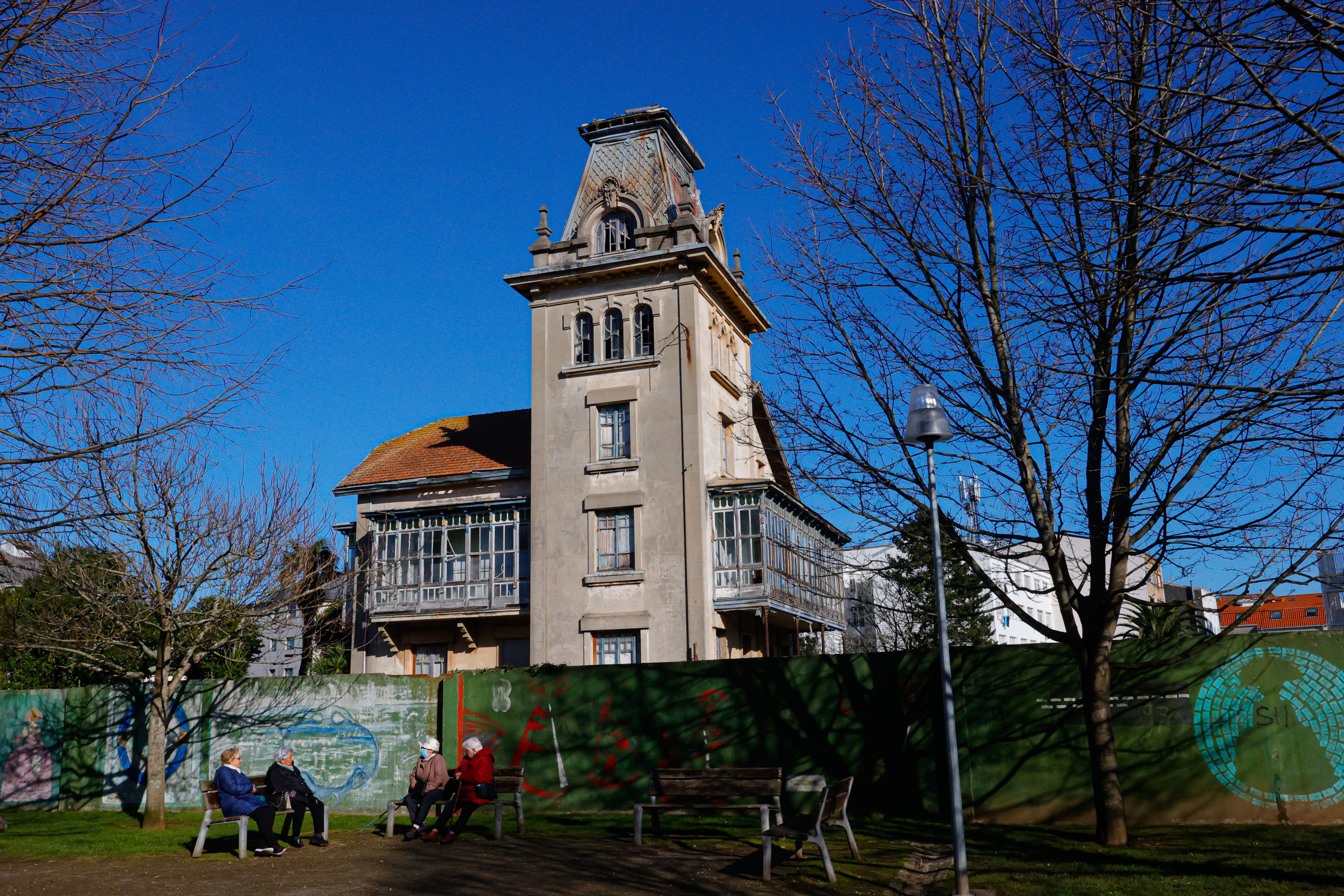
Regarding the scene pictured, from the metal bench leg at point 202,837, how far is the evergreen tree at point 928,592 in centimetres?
891

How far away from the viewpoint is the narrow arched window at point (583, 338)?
30656mm

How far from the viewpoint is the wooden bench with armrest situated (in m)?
12.4

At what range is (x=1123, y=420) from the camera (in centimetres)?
1091

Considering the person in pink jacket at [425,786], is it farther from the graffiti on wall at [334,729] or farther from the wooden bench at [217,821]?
the graffiti on wall at [334,729]

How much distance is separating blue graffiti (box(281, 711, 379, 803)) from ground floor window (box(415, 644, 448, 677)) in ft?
42.7

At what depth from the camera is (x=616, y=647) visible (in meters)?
28.0

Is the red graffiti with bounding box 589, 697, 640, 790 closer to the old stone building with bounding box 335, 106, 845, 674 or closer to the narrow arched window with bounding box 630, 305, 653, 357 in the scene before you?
the old stone building with bounding box 335, 106, 845, 674

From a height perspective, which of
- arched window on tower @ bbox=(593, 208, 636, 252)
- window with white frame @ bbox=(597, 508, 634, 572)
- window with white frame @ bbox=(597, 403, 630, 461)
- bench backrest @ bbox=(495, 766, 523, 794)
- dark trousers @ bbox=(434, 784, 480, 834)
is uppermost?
arched window on tower @ bbox=(593, 208, 636, 252)

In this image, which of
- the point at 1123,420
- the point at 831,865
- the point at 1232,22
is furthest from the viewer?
the point at 1123,420

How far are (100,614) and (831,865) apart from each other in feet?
44.4

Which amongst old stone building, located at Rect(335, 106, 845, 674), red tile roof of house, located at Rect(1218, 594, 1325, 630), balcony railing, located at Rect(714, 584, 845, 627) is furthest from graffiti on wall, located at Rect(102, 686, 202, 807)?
red tile roof of house, located at Rect(1218, 594, 1325, 630)

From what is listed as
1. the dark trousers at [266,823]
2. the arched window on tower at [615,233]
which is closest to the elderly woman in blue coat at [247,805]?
the dark trousers at [266,823]

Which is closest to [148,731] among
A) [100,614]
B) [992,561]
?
[100,614]

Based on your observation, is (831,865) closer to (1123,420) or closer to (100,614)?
(1123,420)
